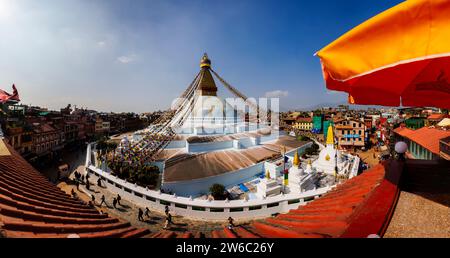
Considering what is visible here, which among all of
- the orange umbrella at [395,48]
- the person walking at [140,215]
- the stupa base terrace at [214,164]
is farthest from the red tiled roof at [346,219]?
the stupa base terrace at [214,164]

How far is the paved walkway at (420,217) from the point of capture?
202cm

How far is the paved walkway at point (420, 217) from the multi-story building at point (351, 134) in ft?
109

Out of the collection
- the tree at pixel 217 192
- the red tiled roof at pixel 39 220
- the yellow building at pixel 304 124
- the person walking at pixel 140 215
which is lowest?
the person walking at pixel 140 215

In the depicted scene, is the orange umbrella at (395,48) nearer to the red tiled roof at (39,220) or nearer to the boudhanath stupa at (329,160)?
the red tiled roof at (39,220)

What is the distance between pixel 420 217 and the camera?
7.34ft

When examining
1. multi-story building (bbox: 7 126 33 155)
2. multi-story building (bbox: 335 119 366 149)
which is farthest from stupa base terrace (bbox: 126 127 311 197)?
multi-story building (bbox: 335 119 366 149)

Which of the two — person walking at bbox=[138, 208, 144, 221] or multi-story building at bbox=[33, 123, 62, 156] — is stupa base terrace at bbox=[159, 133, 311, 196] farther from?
multi-story building at bbox=[33, 123, 62, 156]

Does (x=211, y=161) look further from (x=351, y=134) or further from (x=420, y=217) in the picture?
(x=351, y=134)

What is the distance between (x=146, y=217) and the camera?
1116 cm

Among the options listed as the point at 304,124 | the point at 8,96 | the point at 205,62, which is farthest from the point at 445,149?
the point at 304,124

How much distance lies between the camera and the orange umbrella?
133 cm

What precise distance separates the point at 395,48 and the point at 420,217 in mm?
1927

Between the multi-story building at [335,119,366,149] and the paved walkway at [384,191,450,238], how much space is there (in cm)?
3336
